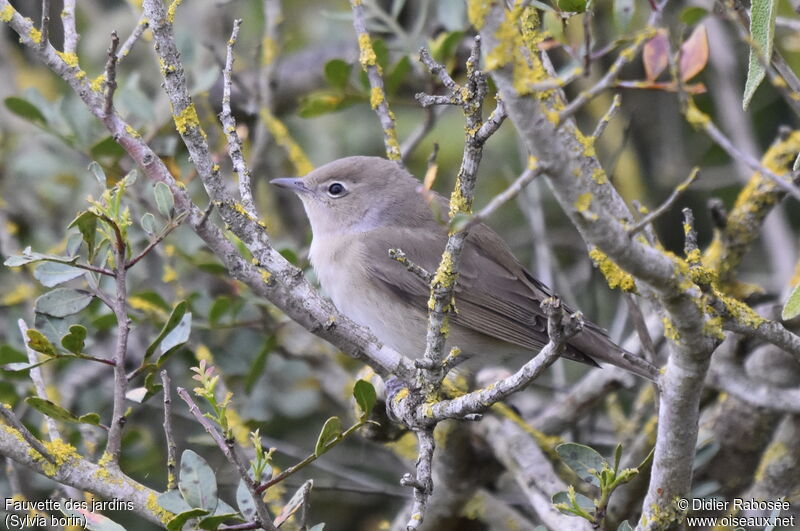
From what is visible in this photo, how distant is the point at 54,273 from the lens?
296 centimetres

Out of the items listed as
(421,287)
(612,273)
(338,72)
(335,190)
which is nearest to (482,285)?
(421,287)

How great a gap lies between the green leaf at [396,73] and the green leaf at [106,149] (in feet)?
4.25

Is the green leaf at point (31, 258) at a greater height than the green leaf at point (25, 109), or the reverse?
the green leaf at point (25, 109)

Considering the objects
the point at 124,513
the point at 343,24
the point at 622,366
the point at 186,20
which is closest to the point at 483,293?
the point at 622,366

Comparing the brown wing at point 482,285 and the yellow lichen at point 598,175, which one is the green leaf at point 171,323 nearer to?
the yellow lichen at point 598,175

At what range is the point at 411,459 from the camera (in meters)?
4.31

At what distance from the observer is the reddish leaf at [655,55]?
97.6 inches

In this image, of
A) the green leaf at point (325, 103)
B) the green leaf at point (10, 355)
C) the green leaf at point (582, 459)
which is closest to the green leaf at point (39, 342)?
the green leaf at point (10, 355)

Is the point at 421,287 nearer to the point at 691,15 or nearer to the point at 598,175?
the point at 691,15

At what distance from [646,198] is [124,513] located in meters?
3.79

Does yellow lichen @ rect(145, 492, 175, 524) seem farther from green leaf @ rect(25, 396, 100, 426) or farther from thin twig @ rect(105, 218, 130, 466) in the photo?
green leaf @ rect(25, 396, 100, 426)

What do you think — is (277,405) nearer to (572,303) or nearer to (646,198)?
(572,303)

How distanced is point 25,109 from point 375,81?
161 centimetres

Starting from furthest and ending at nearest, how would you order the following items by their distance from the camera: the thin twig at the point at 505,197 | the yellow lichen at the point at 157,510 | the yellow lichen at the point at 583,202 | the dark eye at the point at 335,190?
the dark eye at the point at 335,190 → the yellow lichen at the point at 157,510 → the yellow lichen at the point at 583,202 → the thin twig at the point at 505,197
